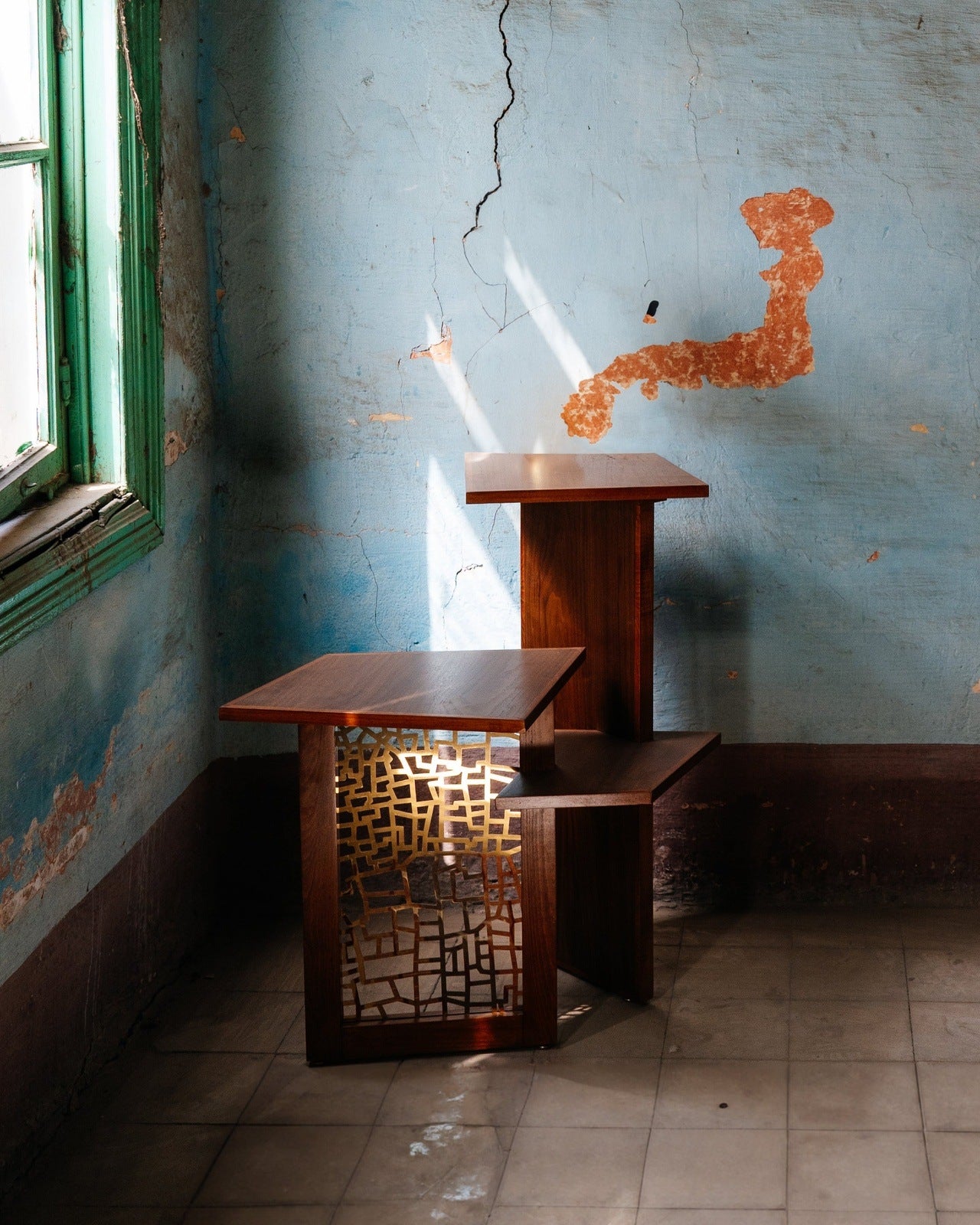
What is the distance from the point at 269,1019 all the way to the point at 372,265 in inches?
84.6

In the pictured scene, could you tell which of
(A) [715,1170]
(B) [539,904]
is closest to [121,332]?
(B) [539,904]

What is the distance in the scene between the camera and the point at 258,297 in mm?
3910

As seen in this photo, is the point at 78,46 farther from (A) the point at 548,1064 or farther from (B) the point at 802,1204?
(B) the point at 802,1204

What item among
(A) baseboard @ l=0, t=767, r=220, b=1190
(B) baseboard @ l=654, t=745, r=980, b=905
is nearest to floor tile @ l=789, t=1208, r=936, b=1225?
(B) baseboard @ l=654, t=745, r=980, b=905

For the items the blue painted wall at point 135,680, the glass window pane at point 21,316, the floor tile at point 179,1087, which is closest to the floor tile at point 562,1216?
the floor tile at point 179,1087

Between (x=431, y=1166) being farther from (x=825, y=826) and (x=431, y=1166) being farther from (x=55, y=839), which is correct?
(x=825, y=826)

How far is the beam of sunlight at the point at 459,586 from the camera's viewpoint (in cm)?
398

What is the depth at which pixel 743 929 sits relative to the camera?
3914mm

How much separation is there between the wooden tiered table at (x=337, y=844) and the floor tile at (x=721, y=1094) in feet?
1.14

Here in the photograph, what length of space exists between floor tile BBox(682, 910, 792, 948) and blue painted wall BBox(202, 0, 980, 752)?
55 cm

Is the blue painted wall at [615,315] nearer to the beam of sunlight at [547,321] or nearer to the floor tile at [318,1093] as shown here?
the beam of sunlight at [547,321]

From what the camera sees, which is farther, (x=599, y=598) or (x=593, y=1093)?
(x=599, y=598)

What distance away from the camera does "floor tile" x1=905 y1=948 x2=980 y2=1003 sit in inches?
137

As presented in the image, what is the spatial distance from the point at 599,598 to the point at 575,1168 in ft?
4.60
